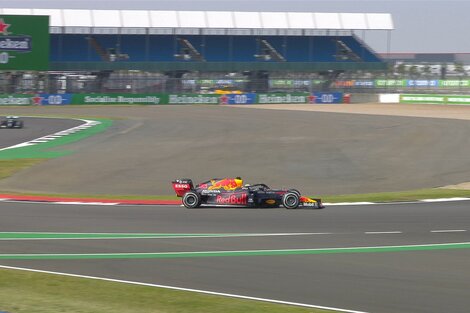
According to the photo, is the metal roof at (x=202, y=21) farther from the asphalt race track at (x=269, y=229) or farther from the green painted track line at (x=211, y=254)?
the green painted track line at (x=211, y=254)

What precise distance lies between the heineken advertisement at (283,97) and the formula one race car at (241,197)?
198 ft

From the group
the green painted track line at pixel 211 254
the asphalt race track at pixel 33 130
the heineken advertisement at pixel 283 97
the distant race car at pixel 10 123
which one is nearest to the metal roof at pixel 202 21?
the heineken advertisement at pixel 283 97

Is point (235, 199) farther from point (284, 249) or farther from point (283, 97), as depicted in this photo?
point (283, 97)

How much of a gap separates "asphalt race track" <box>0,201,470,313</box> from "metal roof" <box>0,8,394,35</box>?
216ft

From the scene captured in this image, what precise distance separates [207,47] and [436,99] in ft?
84.7

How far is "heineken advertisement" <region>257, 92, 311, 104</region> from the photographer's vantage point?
8219cm

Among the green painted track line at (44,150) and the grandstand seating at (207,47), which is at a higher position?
the grandstand seating at (207,47)

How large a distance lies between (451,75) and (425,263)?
97966 mm

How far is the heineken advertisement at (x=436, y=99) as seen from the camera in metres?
78.3

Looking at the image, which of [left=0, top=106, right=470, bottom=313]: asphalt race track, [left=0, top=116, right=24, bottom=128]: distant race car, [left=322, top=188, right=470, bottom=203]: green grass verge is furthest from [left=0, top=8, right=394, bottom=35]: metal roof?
[left=322, top=188, right=470, bottom=203]: green grass verge

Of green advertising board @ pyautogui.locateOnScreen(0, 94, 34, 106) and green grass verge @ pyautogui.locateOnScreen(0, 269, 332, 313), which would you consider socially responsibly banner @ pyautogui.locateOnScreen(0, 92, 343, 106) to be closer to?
green advertising board @ pyautogui.locateOnScreen(0, 94, 34, 106)

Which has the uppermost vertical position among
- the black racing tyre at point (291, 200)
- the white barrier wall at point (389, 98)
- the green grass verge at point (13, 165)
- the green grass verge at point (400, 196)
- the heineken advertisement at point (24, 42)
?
the heineken advertisement at point (24, 42)

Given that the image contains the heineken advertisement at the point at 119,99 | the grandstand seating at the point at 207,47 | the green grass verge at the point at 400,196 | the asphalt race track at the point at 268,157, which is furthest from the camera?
the grandstand seating at the point at 207,47

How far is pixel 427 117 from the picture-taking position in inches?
2293
